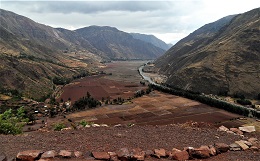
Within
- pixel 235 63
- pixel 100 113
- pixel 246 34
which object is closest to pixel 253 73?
pixel 235 63

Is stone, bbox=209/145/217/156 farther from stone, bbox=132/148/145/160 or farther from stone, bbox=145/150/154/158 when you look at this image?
stone, bbox=132/148/145/160

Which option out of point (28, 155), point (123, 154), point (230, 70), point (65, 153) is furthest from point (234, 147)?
point (230, 70)

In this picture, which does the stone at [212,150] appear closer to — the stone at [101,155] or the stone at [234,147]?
the stone at [234,147]

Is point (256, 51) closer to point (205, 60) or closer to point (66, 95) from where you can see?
point (205, 60)

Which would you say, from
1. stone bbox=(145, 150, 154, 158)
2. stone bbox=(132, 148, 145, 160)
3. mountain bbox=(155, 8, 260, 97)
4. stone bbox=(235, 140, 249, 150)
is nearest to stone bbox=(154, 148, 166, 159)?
stone bbox=(145, 150, 154, 158)

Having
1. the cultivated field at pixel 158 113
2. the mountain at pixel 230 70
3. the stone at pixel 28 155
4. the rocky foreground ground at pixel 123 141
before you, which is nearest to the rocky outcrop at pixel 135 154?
the stone at pixel 28 155
